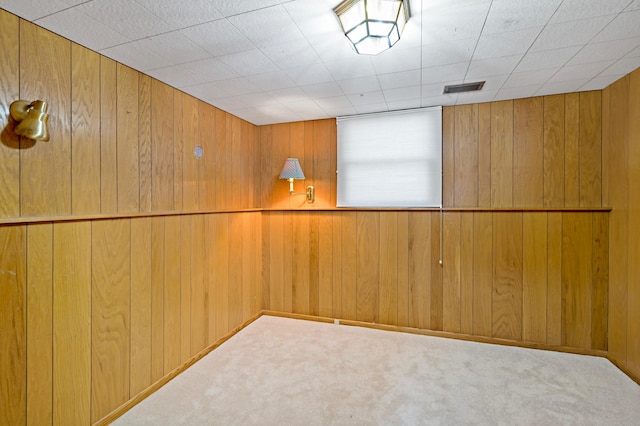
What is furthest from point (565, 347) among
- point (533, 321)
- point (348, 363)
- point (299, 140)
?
point (299, 140)

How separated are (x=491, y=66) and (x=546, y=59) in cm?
31

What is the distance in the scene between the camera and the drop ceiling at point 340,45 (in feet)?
4.65

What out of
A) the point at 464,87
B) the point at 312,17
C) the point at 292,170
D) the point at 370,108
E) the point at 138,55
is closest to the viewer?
the point at 312,17

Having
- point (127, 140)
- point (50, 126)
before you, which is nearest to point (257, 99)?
point (127, 140)

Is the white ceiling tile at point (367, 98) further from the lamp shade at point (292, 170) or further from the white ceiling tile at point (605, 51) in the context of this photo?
the white ceiling tile at point (605, 51)

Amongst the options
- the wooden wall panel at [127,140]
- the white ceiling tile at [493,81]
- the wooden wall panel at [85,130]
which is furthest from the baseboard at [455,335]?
the wooden wall panel at [85,130]

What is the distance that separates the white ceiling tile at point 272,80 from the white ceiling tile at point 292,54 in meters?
0.14

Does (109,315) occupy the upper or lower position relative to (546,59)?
lower

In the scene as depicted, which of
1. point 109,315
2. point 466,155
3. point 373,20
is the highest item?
point 373,20

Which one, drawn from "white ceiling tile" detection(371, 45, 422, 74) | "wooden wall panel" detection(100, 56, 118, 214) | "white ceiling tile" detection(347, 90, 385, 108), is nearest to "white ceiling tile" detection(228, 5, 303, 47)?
"white ceiling tile" detection(371, 45, 422, 74)

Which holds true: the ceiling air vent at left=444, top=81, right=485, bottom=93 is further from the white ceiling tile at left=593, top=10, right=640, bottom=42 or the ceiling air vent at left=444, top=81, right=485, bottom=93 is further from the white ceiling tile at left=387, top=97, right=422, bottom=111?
the white ceiling tile at left=593, top=10, right=640, bottom=42

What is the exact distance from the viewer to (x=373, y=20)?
1398mm

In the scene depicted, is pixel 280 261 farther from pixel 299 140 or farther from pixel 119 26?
pixel 119 26

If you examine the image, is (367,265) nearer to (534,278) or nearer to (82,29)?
(534,278)
